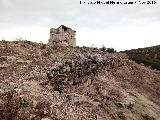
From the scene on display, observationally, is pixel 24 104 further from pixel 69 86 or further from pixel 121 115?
pixel 121 115

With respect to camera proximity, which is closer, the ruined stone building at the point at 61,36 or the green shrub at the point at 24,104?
the green shrub at the point at 24,104

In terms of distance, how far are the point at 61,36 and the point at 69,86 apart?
486 inches

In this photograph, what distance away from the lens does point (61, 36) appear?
1341 inches

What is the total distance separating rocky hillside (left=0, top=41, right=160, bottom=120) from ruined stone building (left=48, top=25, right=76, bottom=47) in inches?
119

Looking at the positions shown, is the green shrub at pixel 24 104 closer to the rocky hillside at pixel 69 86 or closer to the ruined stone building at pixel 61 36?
the rocky hillside at pixel 69 86

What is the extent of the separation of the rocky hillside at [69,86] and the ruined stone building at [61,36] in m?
3.03

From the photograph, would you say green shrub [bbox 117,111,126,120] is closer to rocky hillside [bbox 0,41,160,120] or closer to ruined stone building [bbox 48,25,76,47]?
rocky hillside [bbox 0,41,160,120]

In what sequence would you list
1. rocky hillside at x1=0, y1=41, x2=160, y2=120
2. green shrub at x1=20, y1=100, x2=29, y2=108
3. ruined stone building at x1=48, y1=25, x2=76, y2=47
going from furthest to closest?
ruined stone building at x1=48, y1=25, x2=76, y2=47 < rocky hillside at x1=0, y1=41, x2=160, y2=120 < green shrub at x1=20, y1=100, x2=29, y2=108

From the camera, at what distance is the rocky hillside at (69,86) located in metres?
18.4

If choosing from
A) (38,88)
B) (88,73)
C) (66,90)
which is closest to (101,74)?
(88,73)

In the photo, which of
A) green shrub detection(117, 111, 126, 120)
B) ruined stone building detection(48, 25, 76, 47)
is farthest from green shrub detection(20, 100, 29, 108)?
ruined stone building detection(48, 25, 76, 47)

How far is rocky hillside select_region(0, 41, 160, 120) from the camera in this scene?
18406 mm

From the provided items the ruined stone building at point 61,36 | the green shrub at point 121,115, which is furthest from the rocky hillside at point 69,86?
the ruined stone building at point 61,36

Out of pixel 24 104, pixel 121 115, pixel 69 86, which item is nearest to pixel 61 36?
pixel 69 86
